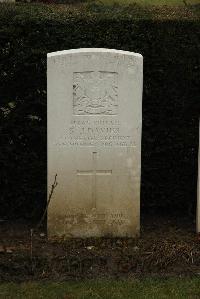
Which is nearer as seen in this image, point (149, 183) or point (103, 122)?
point (103, 122)

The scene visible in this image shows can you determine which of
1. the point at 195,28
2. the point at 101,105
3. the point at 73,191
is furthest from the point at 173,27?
the point at 73,191

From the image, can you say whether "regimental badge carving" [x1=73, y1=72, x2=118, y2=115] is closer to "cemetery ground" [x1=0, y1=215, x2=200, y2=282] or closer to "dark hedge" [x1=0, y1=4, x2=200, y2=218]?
"dark hedge" [x1=0, y1=4, x2=200, y2=218]

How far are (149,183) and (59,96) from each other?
1.57m

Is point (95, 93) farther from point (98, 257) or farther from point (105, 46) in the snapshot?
point (98, 257)

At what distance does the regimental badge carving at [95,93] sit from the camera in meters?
5.84

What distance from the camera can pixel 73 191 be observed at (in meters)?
6.03

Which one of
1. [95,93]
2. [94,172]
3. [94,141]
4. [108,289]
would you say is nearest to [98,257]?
[108,289]

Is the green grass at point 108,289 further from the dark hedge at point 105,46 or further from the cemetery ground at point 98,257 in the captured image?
the dark hedge at point 105,46

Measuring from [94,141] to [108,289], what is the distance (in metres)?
1.50

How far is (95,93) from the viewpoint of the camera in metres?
5.87

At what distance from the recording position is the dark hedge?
645 centimetres

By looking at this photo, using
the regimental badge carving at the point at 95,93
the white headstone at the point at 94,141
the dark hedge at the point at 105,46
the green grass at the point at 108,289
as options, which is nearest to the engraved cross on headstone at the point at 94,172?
the white headstone at the point at 94,141

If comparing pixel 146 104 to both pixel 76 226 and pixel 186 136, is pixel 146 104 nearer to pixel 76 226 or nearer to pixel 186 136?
pixel 186 136

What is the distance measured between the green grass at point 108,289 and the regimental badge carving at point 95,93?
5.29ft
